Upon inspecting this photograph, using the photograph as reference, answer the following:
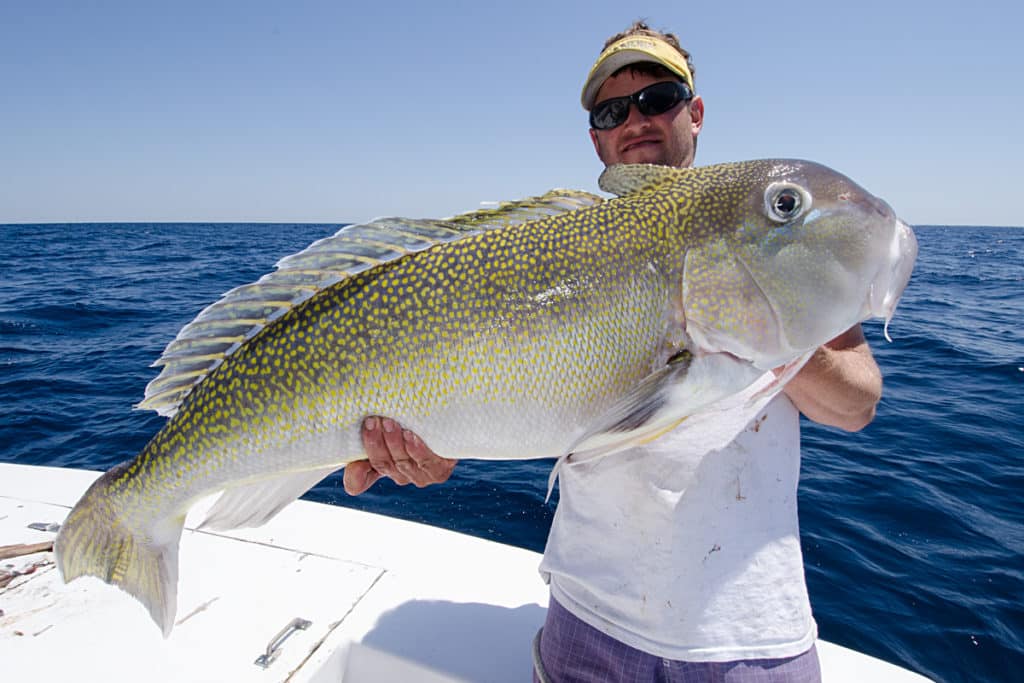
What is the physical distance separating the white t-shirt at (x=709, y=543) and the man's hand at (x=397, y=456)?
1.80 feet

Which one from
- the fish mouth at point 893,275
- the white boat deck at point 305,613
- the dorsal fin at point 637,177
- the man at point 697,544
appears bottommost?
the white boat deck at point 305,613

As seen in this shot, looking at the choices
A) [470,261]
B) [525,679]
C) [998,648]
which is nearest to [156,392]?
[470,261]

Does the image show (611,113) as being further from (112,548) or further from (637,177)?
(112,548)

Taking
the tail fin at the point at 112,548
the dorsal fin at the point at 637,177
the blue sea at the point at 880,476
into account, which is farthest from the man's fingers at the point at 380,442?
the blue sea at the point at 880,476

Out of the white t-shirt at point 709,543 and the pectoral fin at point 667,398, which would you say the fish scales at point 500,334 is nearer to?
the pectoral fin at point 667,398

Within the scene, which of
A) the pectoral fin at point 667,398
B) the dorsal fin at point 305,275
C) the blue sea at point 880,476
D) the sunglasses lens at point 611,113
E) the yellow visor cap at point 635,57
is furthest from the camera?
the blue sea at point 880,476

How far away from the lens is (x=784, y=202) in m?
1.83

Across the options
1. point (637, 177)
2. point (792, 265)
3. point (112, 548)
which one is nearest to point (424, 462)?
point (112, 548)

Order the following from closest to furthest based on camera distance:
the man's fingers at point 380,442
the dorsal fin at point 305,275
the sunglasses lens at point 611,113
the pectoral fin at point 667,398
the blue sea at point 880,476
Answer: the pectoral fin at point 667,398 < the man's fingers at point 380,442 < the dorsal fin at point 305,275 < the sunglasses lens at point 611,113 < the blue sea at point 880,476

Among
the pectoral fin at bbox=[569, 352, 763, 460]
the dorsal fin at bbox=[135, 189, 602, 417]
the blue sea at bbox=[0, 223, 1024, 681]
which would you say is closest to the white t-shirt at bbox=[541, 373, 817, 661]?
the pectoral fin at bbox=[569, 352, 763, 460]

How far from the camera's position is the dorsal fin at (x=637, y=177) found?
208 cm

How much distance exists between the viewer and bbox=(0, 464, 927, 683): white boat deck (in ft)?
9.59

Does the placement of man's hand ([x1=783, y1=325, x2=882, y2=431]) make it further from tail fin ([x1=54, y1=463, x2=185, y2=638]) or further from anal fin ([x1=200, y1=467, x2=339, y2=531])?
tail fin ([x1=54, y1=463, x2=185, y2=638])

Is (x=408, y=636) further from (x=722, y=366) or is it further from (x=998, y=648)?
(x=998, y=648)
